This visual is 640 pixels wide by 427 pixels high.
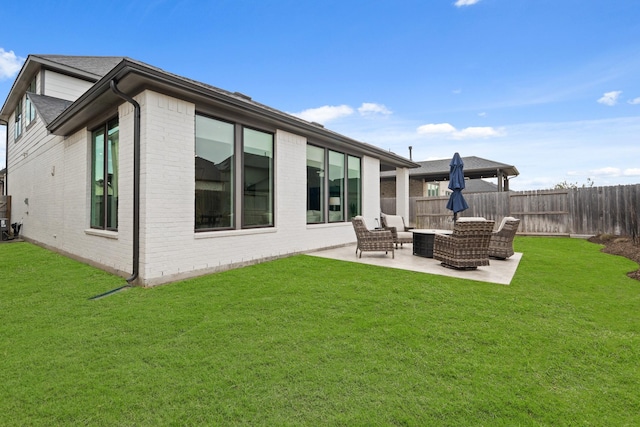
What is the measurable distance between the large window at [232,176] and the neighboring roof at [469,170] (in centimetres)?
1292

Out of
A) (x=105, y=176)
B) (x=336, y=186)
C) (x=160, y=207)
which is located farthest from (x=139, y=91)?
(x=336, y=186)

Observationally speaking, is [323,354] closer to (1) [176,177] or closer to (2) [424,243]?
(1) [176,177]

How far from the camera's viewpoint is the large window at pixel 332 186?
314 inches

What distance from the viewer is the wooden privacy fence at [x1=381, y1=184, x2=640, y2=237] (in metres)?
10.1

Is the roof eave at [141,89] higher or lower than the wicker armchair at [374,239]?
higher

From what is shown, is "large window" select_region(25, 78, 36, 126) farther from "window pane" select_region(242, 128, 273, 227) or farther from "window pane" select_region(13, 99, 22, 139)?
"window pane" select_region(242, 128, 273, 227)

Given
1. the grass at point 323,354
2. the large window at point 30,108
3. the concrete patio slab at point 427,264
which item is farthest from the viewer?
the large window at point 30,108

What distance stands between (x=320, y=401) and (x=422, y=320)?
1.76m

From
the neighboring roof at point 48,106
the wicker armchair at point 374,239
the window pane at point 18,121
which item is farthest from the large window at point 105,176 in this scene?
the window pane at point 18,121

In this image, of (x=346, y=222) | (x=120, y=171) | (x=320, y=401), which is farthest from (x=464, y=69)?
(x=320, y=401)

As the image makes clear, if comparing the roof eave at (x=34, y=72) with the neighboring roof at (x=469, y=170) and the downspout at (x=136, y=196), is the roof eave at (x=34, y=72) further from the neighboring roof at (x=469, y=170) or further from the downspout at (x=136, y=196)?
the neighboring roof at (x=469, y=170)

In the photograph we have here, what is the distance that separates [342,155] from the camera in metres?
9.05

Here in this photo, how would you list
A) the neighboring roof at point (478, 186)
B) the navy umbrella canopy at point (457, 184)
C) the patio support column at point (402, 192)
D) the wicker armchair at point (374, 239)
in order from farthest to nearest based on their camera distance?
the neighboring roof at point (478, 186) → the patio support column at point (402, 192) → the navy umbrella canopy at point (457, 184) → the wicker armchair at point (374, 239)

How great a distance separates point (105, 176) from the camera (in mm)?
5996
